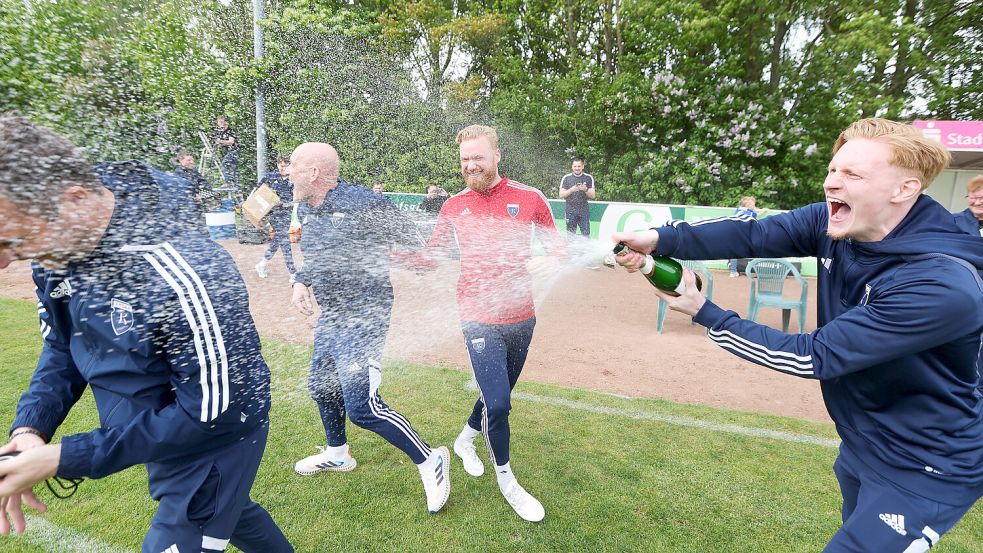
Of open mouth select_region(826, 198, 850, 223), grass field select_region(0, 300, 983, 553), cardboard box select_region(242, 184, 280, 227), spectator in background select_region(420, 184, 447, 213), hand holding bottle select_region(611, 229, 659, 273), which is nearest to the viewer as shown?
open mouth select_region(826, 198, 850, 223)

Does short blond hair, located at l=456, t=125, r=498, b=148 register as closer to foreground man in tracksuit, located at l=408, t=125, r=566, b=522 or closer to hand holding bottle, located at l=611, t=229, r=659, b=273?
foreground man in tracksuit, located at l=408, t=125, r=566, b=522

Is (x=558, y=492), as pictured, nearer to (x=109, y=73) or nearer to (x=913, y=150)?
(x=913, y=150)

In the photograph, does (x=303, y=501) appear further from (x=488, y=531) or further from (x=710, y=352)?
(x=710, y=352)

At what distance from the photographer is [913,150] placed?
5.47 ft

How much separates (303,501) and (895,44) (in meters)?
18.2

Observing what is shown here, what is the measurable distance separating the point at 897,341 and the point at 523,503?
2268mm

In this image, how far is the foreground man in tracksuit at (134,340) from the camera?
1.43m

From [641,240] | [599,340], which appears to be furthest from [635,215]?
[641,240]

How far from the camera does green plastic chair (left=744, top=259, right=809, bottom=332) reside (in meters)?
6.59

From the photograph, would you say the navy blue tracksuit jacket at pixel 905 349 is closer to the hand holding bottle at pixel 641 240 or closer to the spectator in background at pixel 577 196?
the hand holding bottle at pixel 641 240

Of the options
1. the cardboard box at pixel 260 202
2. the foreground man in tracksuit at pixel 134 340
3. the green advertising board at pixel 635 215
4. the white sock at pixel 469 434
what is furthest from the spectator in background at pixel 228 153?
the foreground man in tracksuit at pixel 134 340

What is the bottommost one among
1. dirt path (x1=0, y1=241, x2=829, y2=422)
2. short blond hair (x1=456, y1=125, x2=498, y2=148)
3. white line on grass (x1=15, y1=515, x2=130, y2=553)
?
dirt path (x1=0, y1=241, x2=829, y2=422)

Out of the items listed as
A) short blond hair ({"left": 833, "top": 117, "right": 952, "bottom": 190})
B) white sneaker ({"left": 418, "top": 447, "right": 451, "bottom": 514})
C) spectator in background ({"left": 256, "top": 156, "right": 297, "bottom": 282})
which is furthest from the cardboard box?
short blond hair ({"left": 833, "top": 117, "right": 952, "bottom": 190})

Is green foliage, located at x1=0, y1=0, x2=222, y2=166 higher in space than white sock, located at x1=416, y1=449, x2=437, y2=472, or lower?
higher
